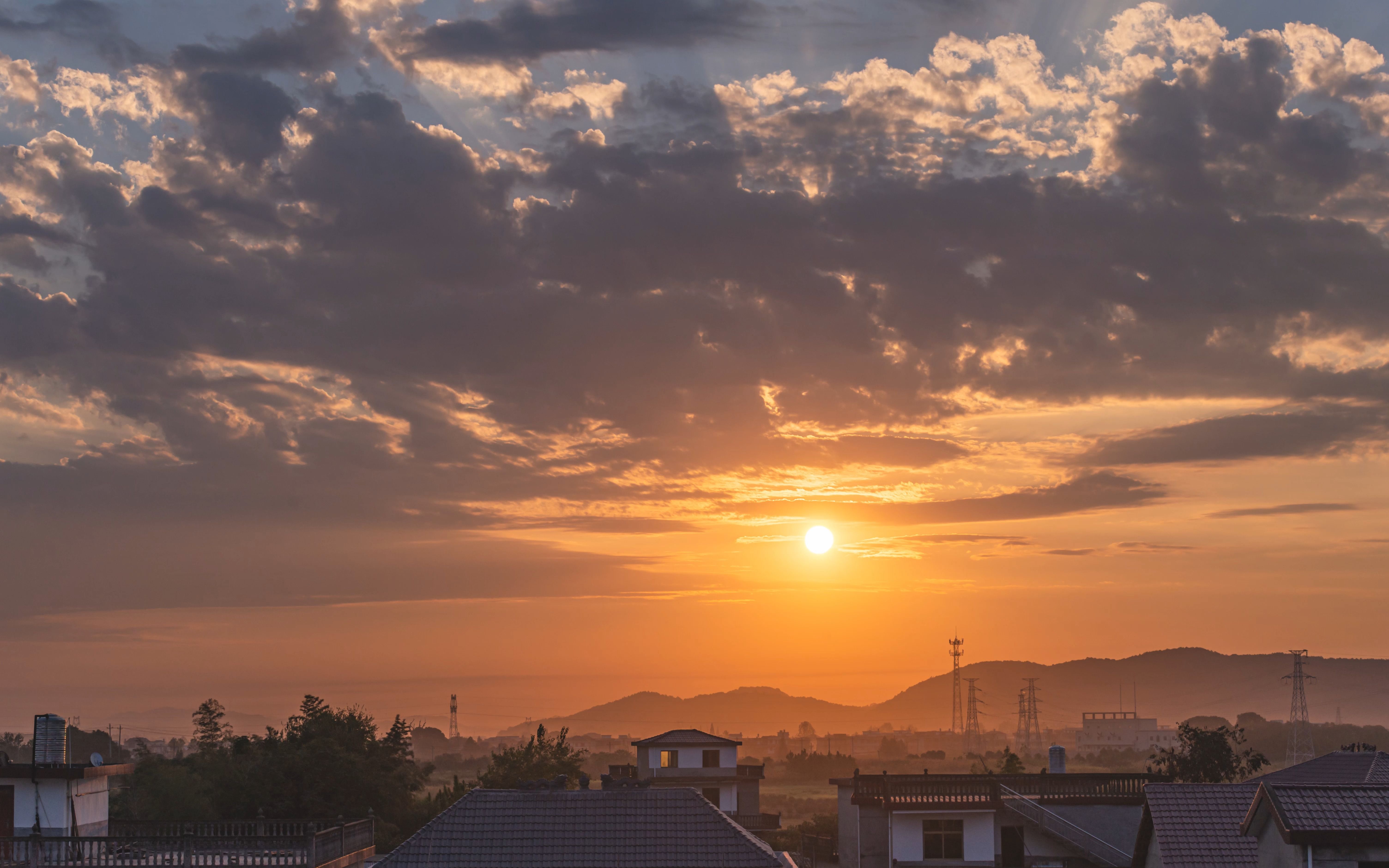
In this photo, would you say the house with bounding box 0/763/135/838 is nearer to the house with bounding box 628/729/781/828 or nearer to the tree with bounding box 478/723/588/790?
the house with bounding box 628/729/781/828

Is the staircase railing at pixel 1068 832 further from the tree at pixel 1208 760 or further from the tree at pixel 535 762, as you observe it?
the tree at pixel 535 762

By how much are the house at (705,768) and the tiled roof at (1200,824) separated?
5045cm

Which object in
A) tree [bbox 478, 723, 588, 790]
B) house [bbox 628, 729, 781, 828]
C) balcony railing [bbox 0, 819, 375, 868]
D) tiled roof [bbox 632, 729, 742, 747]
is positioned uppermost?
balcony railing [bbox 0, 819, 375, 868]

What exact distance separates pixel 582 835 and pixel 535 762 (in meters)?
73.1

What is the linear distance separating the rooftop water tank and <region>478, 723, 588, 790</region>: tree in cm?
5702

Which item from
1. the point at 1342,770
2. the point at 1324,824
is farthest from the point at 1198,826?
the point at 1342,770

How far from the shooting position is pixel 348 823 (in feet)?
149

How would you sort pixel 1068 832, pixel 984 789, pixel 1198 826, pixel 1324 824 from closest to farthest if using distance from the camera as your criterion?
pixel 1324 824, pixel 1198 826, pixel 1068 832, pixel 984 789

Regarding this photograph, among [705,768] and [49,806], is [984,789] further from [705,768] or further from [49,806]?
[49,806]

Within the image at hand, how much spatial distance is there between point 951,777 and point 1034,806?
4.54 meters

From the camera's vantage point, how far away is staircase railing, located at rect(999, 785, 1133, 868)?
172ft

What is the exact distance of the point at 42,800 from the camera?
43.2 metres

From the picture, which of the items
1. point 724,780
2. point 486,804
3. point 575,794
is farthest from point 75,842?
point 724,780

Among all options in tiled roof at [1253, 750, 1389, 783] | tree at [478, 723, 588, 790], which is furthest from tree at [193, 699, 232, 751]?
tiled roof at [1253, 750, 1389, 783]
